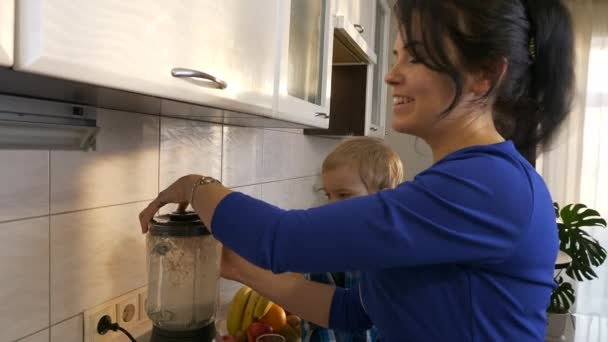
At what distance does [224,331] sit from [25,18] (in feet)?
3.49

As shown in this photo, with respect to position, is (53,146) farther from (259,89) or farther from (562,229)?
(562,229)

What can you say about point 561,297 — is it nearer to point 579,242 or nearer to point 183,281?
point 579,242

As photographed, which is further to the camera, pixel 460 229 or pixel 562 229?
pixel 562 229

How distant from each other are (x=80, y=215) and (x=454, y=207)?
2.17ft

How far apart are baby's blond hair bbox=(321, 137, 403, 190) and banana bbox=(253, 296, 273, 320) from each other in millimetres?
390

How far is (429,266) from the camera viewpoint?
649 mm

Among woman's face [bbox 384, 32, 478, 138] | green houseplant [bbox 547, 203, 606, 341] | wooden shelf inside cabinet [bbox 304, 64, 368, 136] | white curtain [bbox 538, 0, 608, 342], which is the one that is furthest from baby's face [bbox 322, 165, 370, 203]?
white curtain [bbox 538, 0, 608, 342]

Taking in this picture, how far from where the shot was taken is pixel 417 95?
0.67m

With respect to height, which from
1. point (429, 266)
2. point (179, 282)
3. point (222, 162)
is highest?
point (222, 162)

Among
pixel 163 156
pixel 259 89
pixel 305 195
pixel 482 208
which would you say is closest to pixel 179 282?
pixel 163 156

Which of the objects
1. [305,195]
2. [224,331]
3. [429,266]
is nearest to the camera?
[429,266]

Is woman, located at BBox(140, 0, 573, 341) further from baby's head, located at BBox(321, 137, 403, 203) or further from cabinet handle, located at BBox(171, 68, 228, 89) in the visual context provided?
baby's head, located at BBox(321, 137, 403, 203)

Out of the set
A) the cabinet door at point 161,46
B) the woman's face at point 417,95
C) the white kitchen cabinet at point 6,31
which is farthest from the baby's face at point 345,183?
the white kitchen cabinet at point 6,31

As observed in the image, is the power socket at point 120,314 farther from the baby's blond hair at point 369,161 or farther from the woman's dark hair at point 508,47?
the woman's dark hair at point 508,47
